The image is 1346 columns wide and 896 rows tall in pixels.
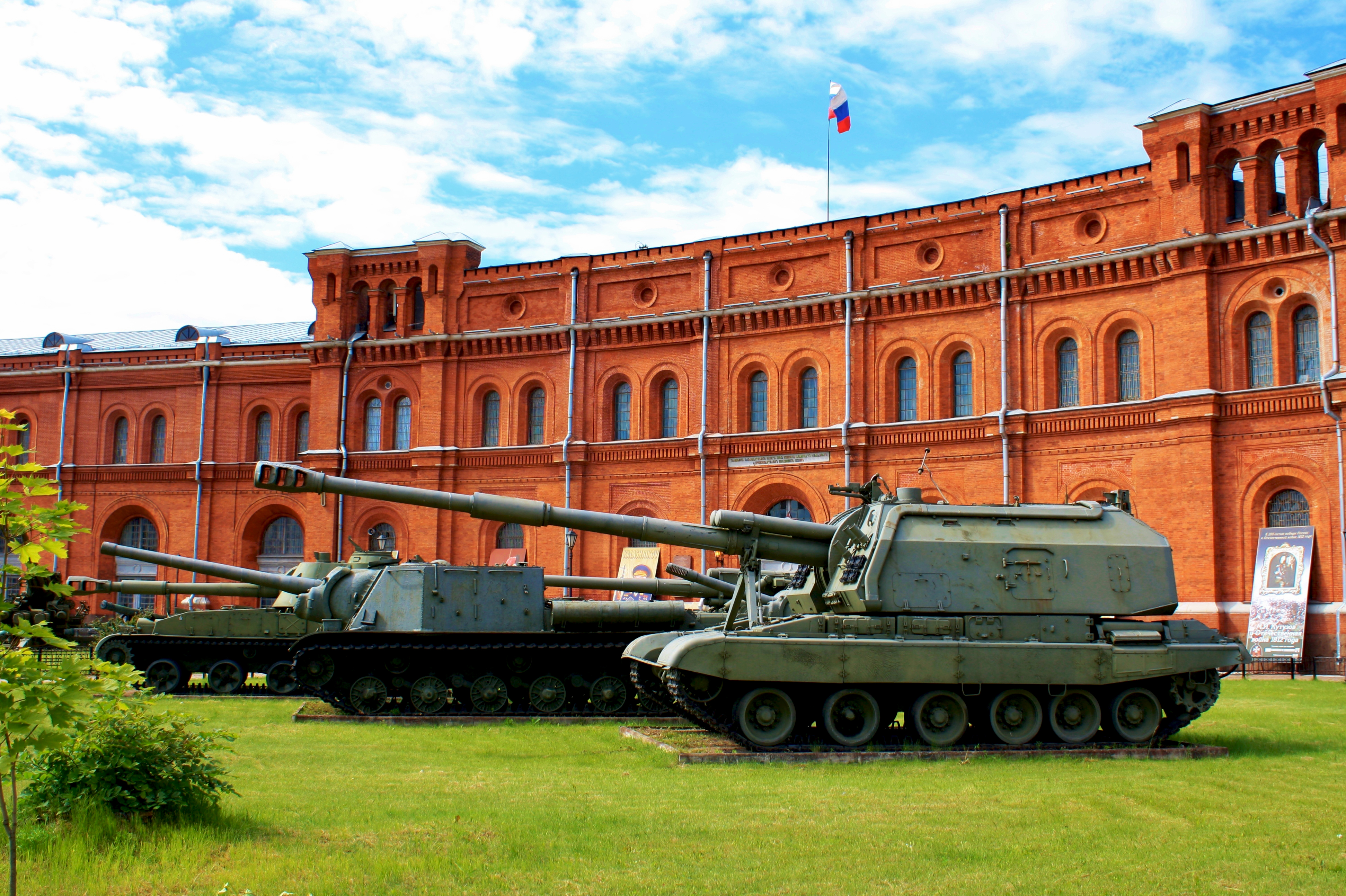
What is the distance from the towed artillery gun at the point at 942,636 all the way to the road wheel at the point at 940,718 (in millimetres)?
18

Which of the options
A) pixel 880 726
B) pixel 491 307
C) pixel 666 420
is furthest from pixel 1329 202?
pixel 491 307

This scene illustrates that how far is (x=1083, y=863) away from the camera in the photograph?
288 inches

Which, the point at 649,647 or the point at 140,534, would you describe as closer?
the point at 649,647

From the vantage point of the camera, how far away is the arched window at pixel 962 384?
31.3 metres

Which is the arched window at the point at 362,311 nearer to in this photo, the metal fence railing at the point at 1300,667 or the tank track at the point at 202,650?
the tank track at the point at 202,650

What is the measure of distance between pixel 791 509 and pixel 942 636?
20.8 metres

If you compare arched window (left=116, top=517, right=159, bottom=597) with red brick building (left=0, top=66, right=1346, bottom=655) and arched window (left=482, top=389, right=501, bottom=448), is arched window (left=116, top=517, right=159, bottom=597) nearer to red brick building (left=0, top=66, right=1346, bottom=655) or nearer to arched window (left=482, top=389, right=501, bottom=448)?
red brick building (left=0, top=66, right=1346, bottom=655)

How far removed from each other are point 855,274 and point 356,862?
27253mm

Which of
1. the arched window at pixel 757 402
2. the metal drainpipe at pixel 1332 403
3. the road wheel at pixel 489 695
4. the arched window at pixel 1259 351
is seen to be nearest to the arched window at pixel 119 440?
the arched window at pixel 757 402

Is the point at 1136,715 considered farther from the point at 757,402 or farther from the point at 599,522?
the point at 757,402

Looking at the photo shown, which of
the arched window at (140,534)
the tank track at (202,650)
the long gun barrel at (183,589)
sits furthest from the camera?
the arched window at (140,534)

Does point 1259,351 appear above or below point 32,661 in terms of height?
above

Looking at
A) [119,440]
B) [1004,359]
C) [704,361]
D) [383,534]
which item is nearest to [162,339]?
[119,440]

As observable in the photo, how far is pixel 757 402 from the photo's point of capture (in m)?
34.2
